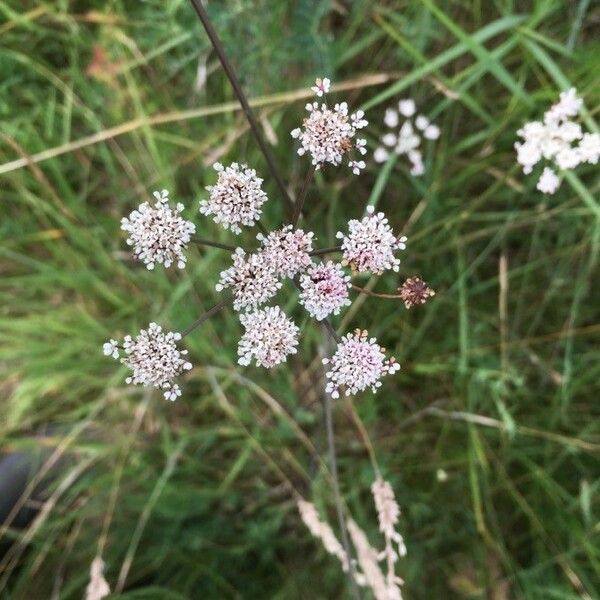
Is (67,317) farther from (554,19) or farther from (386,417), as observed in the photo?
(554,19)

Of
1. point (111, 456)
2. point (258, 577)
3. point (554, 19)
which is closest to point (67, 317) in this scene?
point (111, 456)

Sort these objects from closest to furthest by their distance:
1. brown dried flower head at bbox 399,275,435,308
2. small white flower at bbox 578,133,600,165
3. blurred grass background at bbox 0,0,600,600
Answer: brown dried flower head at bbox 399,275,435,308
small white flower at bbox 578,133,600,165
blurred grass background at bbox 0,0,600,600

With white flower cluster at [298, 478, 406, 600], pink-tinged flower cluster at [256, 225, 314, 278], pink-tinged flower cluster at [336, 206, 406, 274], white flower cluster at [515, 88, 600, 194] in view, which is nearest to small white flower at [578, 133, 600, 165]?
white flower cluster at [515, 88, 600, 194]

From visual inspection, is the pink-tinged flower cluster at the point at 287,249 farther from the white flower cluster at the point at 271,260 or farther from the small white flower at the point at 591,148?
the small white flower at the point at 591,148

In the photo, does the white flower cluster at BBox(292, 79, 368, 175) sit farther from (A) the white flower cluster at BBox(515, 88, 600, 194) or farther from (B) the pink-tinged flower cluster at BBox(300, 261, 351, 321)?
(A) the white flower cluster at BBox(515, 88, 600, 194)

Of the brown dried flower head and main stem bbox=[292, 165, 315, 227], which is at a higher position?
main stem bbox=[292, 165, 315, 227]

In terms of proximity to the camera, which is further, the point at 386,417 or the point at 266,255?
the point at 386,417

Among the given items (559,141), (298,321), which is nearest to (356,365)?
(559,141)

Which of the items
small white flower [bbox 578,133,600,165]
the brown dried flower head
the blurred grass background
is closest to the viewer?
the brown dried flower head
